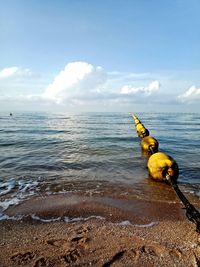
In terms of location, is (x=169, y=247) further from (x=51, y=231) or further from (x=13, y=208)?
(x=13, y=208)

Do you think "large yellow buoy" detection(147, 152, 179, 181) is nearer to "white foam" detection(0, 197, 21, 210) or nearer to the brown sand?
the brown sand

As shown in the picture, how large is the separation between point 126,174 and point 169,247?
164 inches

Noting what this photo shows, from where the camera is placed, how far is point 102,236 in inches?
143

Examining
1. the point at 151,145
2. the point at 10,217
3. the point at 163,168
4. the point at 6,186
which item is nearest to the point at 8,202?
the point at 10,217

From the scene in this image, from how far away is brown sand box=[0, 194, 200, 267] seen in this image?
3.05 m

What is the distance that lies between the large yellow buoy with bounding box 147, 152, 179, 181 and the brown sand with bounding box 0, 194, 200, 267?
898 millimetres

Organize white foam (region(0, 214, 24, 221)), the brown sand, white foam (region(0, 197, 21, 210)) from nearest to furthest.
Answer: the brown sand < white foam (region(0, 214, 24, 221)) < white foam (region(0, 197, 21, 210))

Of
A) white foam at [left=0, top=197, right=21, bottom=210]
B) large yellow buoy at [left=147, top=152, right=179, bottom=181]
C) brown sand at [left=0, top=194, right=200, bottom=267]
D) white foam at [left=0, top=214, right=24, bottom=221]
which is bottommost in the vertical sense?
white foam at [left=0, top=197, right=21, bottom=210]

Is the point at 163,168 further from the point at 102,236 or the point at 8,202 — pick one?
the point at 8,202

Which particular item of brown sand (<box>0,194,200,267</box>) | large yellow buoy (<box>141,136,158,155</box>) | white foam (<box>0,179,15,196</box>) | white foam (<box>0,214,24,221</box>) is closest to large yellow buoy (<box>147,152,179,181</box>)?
brown sand (<box>0,194,200,267</box>)

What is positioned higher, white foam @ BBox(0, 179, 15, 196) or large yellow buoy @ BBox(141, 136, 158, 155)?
large yellow buoy @ BBox(141, 136, 158, 155)

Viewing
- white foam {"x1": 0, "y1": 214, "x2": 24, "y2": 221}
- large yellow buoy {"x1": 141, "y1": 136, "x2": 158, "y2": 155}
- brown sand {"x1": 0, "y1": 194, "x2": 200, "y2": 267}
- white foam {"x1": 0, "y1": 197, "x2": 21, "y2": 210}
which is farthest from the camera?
large yellow buoy {"x1": 141, "y1": 136, "x2": 158, "y2": 155}

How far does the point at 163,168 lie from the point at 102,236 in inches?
113

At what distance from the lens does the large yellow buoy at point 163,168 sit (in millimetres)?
5727
